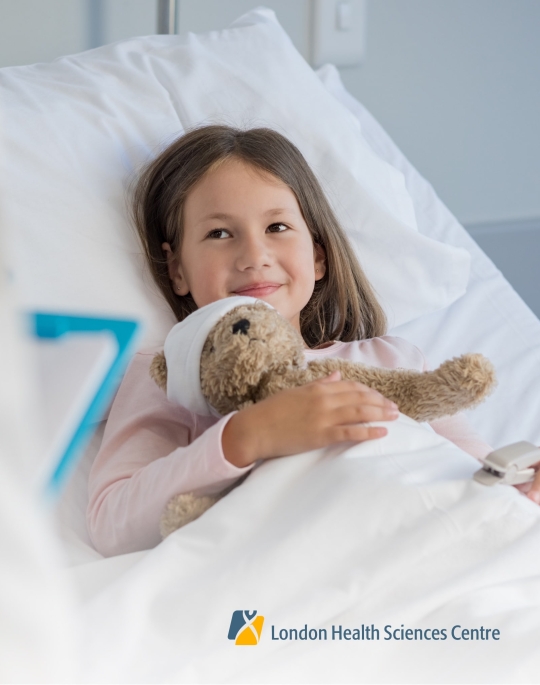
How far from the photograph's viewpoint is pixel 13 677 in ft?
0.89

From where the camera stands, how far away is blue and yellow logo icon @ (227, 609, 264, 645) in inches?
24.4

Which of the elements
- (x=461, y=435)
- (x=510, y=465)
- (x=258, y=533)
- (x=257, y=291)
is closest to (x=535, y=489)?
(x=510, y=465)

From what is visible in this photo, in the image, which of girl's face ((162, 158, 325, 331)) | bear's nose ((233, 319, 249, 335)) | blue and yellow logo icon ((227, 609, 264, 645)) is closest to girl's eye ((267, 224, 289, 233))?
girl's face ((162, 158, 325, 331))

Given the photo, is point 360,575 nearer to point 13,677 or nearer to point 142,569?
point 142,569

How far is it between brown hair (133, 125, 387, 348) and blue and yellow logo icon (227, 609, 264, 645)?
0.55 metres

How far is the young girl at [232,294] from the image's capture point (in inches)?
29.5

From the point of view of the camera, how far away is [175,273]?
112 cm

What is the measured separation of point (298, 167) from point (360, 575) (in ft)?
2.16

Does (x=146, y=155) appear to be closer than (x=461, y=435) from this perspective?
No

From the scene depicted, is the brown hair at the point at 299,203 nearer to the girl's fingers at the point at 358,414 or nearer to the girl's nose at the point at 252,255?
the girl's nose at the point at 252,255

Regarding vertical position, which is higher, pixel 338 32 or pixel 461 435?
pixel 338 32

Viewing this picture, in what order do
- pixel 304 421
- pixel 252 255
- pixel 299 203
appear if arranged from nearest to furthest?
pixel 304 421
pixel 252 255
pixel 299 203

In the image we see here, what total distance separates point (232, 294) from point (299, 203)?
0.62ft

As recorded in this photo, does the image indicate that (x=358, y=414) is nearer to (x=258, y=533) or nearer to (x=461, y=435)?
(x=258, y=533)
